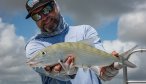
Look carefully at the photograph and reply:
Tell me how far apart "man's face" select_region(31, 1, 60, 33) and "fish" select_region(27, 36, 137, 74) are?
0.71m

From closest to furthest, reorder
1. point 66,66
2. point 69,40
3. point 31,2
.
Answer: point 66,66
point 69,40
point 31,2

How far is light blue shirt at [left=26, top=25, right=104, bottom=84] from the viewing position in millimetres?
5699

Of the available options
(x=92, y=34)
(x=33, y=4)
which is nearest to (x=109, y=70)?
(x=92, y=34)

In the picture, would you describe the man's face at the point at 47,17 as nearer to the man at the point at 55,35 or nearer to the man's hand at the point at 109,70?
the man at the point at 55,35

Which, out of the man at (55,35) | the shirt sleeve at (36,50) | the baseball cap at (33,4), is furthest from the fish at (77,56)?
the baseball cap at (33,4)

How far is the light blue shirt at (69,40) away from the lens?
18.7 ft

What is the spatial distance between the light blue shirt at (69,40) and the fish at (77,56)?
21.3 inches

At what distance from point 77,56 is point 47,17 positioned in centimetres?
83

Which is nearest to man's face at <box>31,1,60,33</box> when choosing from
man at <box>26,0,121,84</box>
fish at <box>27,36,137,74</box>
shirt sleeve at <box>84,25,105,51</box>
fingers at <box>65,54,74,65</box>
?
man at <box>26,0,121,84</box>

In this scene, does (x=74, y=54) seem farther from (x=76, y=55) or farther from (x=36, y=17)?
(x=36, y=17)

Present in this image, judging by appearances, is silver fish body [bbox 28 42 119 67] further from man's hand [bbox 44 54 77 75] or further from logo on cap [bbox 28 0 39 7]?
logo on cap [bbox 28 0 39 7]

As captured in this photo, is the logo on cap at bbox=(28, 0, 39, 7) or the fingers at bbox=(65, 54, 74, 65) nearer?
the fingers at bbox=(65, 54, 74, 65)

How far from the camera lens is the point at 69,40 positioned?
18.9 ft

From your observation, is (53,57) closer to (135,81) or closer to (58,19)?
(58,19)
